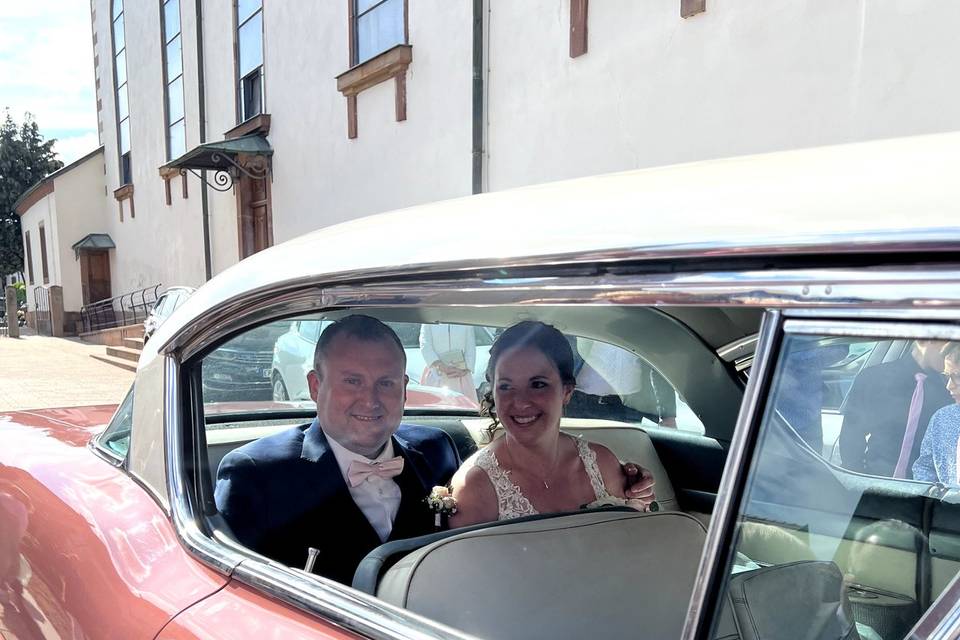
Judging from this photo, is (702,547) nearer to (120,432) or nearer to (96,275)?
(120,432)

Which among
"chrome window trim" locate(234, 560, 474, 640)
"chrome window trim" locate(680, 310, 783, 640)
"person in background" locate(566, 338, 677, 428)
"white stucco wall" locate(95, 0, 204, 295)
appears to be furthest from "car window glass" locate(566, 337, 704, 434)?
"white stucco wall" locate(95, 0, 204, 295)

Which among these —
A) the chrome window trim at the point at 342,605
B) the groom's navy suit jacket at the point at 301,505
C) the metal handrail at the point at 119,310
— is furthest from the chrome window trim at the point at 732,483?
the metal handrail at the point at 119,310

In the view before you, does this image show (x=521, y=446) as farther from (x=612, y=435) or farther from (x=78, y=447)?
(x=78, y=447)

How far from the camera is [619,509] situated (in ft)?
4.97

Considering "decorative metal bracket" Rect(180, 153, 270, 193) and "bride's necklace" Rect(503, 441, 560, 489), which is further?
"decorative metal bracket" Rect(180, 153, 270, 193)

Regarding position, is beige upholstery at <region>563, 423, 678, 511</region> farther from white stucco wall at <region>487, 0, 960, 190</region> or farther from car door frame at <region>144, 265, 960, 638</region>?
white stucco wall at <region>487, 0, 960, 190</region>

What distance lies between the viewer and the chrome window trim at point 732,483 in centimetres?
74

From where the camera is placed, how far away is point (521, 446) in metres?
1.95

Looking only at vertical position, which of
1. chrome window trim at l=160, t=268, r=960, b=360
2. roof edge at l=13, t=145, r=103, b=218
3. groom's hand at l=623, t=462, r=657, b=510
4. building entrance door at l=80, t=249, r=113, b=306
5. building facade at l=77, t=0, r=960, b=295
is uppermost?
roof edge at l=13, t=145, r=103, b=218

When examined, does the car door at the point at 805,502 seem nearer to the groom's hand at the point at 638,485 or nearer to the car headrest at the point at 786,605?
the car headrest at the point at 786,605

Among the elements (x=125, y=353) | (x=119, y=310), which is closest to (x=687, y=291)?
(x=125, y=353)

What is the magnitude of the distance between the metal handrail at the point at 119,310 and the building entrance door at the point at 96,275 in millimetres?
368

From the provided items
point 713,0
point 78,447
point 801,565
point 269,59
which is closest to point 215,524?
point 78,447

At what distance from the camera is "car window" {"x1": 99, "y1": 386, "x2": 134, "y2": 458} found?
1771mm
